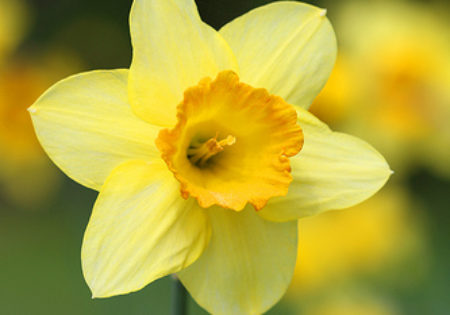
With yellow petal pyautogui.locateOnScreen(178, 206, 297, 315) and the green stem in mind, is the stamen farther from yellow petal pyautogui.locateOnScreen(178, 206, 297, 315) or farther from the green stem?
the green stem

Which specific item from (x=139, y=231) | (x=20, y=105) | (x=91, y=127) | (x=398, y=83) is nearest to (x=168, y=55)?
(x=91, y=127)

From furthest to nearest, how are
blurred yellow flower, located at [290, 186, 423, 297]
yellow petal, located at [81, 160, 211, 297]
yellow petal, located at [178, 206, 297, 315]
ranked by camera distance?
blurred yellow flower, located at [290, 186, 423, 297], yellow petal, located at [178, 206, 297, 315], yellow petal, located at [81, 160, 211, 297]

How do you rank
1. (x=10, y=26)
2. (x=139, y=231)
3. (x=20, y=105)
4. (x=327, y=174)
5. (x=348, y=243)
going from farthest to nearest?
(x=10, y=26) → (x=20, y=105) → (x=348, y=243) → (x=327, y=174) → (x=139, y=231)

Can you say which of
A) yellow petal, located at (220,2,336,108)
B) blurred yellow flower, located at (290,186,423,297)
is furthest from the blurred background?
yellow petal, located at (220,2,336,108)

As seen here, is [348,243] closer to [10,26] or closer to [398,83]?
[398,83]

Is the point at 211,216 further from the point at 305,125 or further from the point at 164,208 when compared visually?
the point at 305,125

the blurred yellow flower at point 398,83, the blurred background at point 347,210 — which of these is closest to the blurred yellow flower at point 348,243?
the blurred background at point 347,210
